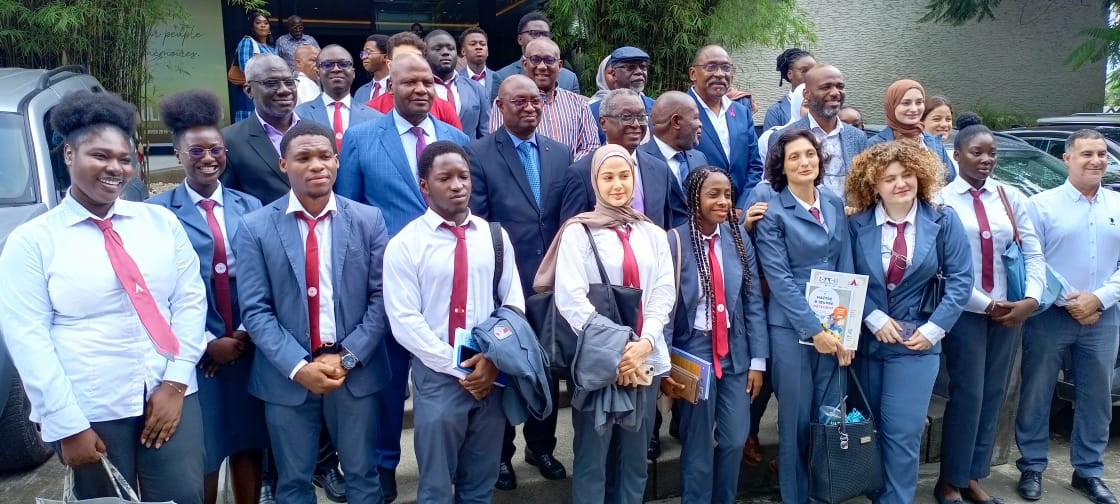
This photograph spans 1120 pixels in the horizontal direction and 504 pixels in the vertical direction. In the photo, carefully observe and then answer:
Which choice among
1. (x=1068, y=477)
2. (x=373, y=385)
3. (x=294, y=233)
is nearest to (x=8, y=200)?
(x=294, y=233)

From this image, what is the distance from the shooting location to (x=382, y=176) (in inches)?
166

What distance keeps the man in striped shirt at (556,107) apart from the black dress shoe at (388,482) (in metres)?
2.07

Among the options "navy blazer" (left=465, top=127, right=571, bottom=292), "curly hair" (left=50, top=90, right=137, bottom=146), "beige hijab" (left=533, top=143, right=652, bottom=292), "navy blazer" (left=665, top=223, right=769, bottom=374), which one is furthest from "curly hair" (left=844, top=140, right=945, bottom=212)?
"curly hair" (left=50, top=90, right=137, bottom=146)

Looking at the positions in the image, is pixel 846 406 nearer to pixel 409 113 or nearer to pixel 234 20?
pixel 409 113

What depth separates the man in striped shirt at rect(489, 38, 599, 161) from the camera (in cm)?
507

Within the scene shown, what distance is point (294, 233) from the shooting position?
3525 millimetres

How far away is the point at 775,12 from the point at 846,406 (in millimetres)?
7092

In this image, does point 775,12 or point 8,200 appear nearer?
point 8,200

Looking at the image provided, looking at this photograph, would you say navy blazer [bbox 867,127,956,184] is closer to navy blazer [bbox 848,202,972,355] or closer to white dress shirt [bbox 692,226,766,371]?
navy blazer [bbox 848,202,972,355]

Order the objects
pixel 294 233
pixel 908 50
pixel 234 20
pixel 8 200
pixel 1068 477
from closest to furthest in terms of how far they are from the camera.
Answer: pixel 294 233 → pixel 8 200 → pixel 1068 477 → pixel 234 20 → pixel 908 50

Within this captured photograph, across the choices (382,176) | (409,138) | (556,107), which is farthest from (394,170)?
(556,107)

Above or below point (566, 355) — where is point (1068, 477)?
below

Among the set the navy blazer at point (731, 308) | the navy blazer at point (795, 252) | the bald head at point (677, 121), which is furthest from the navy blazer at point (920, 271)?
the bald head at point (677, 121)

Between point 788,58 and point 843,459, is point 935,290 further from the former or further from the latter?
point 788,58
